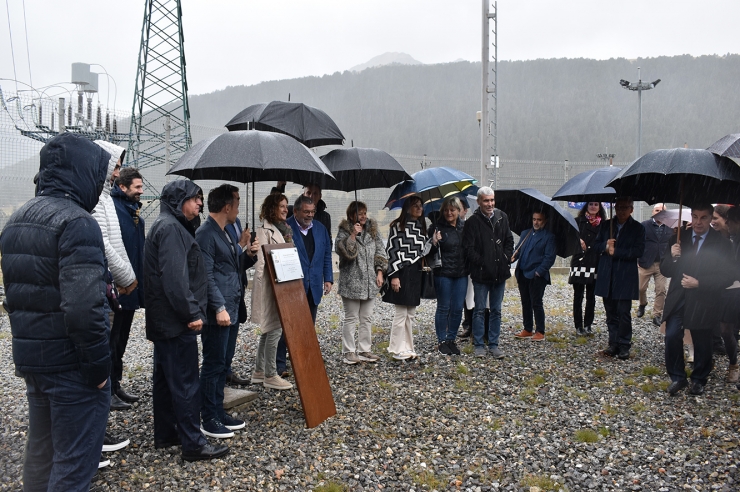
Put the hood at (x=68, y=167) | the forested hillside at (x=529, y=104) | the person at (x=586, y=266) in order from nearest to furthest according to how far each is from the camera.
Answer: the hood at (x=68, y=167) < the person at (x=586, y=266) < the forested hillside at (x=529, y=104)

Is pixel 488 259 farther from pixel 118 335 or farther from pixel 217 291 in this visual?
pixel 118 335

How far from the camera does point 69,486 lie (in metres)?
2.66

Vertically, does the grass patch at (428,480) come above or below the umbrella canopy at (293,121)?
below

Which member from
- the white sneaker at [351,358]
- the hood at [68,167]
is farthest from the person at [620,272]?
the hood at [68,167]

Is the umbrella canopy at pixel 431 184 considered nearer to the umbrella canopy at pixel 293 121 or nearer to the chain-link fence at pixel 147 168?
the umbrella canopy at pixel 293 121

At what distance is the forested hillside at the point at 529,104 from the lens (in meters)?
78.3

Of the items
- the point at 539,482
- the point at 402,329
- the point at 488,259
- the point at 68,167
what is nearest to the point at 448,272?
the point at 488,259

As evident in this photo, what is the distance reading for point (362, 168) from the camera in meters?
5.71

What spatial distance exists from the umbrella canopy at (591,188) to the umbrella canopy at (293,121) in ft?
9.62

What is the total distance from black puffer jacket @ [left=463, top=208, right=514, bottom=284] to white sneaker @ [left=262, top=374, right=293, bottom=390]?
2.59 m

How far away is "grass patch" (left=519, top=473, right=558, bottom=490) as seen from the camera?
3.56 meters

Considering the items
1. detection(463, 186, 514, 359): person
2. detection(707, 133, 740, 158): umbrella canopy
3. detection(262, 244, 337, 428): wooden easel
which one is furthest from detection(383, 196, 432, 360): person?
detection(707, 133, 740, 158): umbrella canopy

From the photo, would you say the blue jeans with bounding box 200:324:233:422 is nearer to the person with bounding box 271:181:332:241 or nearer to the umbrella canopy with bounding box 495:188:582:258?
the person with bounding box 271:181:332:241

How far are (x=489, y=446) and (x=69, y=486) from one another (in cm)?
280
